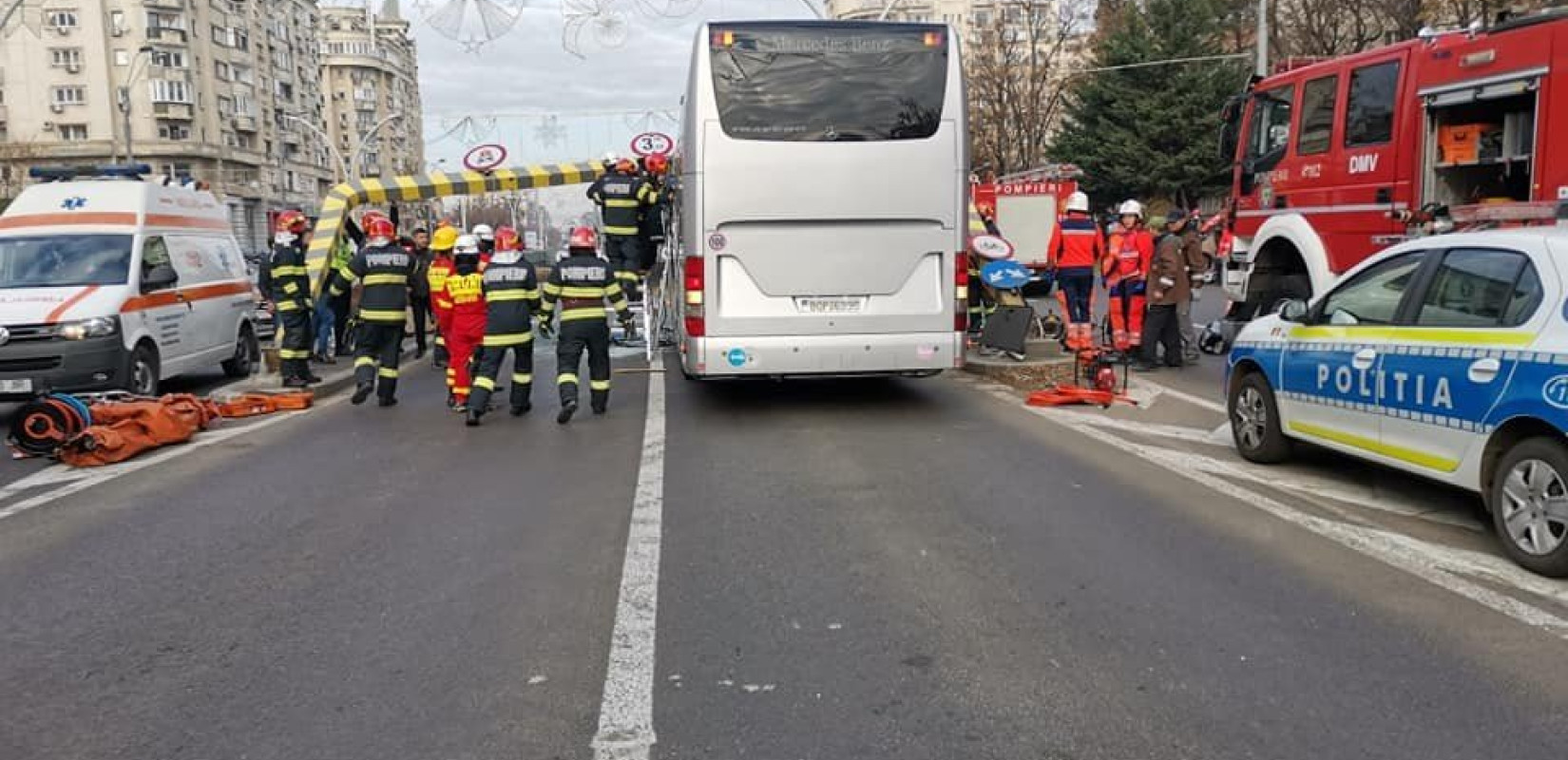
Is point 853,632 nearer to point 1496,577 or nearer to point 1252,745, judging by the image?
point 1252,745

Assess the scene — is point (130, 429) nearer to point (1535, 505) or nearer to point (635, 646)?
point (635, 646)

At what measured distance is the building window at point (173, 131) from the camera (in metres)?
69.8

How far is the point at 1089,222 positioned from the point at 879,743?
11.2m

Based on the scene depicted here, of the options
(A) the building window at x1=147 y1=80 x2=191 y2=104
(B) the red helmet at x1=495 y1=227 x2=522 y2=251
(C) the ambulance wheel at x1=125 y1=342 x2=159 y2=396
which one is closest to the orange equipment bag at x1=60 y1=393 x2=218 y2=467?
(C) the ambulance wheel at x1=125 y1=342 x2=159 y2=396

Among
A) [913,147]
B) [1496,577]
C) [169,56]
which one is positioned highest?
[169,56]

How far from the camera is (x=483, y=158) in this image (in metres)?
18.6

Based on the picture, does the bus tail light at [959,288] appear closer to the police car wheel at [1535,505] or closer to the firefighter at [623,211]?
the police car wheel at [1535,505]

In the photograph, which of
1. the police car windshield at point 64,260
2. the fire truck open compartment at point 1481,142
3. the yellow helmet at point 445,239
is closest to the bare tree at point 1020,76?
the fire truck open compartment at point 1481,142

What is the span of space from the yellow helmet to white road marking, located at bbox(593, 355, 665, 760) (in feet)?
16.7

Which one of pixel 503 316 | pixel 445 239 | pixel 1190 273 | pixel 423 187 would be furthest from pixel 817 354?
pixel 423 187

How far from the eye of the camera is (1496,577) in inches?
216

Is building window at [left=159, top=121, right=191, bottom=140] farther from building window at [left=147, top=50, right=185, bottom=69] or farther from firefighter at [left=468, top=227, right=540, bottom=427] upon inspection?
firefighter at [left=468, top=227, right=540, bottom=427]

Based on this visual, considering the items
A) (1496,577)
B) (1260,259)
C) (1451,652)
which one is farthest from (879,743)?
(1260,259)

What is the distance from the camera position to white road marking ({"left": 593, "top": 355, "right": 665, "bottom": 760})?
12.4 ft
